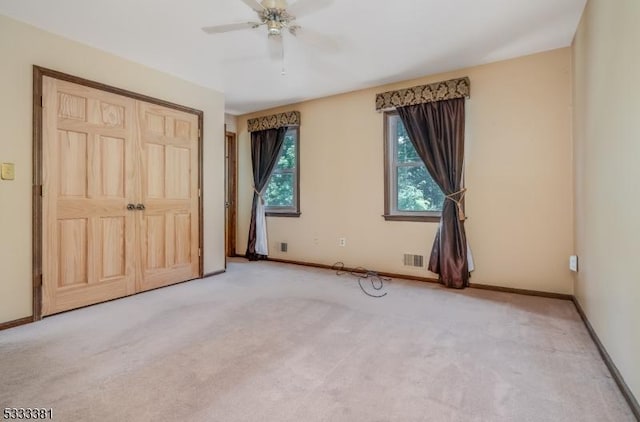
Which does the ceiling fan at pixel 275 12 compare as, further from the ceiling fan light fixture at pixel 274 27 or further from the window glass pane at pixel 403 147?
the window glass pane at pixel 403 147

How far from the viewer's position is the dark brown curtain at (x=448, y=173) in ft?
11.7

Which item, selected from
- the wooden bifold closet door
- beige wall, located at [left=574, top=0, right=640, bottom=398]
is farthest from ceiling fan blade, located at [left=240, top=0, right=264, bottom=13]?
beige wall, located at [left=574, top=0, right=640, bottom=398]

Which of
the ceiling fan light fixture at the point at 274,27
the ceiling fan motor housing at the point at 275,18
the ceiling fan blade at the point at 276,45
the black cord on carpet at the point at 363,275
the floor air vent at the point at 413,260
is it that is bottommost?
the black cord on carpet at the point at 363,275

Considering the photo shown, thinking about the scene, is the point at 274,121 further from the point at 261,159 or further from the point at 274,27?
the point at 274,27

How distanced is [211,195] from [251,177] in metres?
1.34

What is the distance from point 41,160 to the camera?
2701mm

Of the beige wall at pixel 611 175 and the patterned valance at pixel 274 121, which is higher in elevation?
the patterned valance at pixel 274 121

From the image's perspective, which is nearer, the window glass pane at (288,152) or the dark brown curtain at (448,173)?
the dark brown curtain at (448,173)

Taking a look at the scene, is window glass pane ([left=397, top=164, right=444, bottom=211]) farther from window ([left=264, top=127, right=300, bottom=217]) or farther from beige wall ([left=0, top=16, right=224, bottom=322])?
beige wall ([left=0, top=16, right=224, bottom=322])

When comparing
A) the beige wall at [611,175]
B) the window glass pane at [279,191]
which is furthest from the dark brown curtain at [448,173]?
the window glass pane at [279,191]

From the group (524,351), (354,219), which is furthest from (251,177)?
(524,351)

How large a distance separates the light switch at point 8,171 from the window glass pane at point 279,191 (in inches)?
126

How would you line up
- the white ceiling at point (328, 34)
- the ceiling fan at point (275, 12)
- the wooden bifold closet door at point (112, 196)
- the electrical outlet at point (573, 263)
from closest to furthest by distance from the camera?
1. the ceiling fan at point (275, 12)
2. the white ceiling at point (328, 34)
3. the wooden bifold closet door at point (112, 196)
4. the electrical outlet at point (573, 263)

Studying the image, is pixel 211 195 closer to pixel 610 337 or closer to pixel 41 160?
pixel 41 160
